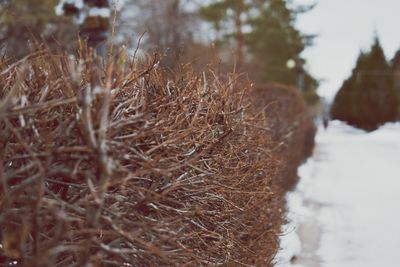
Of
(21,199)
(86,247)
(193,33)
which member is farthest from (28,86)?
(193,33)


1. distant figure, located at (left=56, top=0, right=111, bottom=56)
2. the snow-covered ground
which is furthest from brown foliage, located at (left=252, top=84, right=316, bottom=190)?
distant figure, located at (left=56, top=0, right=111, bottom=56)

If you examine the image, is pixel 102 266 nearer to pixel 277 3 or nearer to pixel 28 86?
pixel 28 86

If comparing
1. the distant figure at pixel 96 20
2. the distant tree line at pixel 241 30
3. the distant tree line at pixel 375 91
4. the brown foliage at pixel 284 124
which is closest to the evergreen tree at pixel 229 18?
the distant tree line at pixel 241 30

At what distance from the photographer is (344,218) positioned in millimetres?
9117

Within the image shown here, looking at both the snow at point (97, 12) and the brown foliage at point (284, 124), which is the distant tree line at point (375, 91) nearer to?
the brown foliage at point (284, 124)

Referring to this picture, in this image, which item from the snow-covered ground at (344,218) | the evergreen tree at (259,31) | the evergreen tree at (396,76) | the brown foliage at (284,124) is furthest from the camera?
the evergreen tree at (396,76)

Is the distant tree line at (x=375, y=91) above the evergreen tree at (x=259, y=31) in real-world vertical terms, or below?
below

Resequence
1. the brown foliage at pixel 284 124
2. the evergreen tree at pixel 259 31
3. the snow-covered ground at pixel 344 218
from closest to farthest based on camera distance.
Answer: the snow-covered ground at pixel 344 218 < the brown foliage at pixel 284 124 < the evergreen tree at pixel 259 31

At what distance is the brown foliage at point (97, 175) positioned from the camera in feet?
5.49

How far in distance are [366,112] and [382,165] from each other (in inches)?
1068

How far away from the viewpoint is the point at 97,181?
188 centimetres

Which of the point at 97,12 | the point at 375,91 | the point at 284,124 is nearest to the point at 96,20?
the point at 97,12

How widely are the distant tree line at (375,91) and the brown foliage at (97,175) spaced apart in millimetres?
40521

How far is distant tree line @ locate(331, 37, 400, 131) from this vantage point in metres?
42.0
